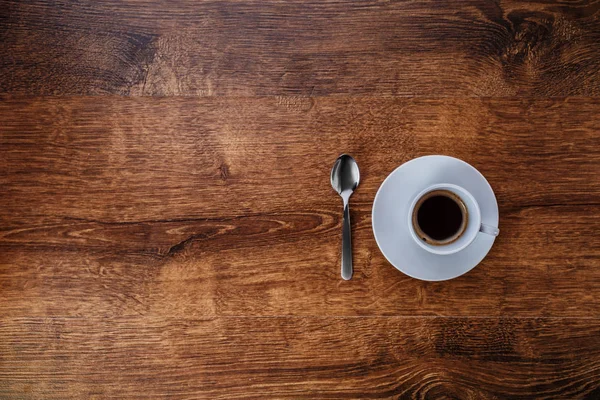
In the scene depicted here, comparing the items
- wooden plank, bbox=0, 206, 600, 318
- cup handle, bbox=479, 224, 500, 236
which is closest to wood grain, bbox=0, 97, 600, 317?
wooden plank, bbox=0, 206, 600, 318

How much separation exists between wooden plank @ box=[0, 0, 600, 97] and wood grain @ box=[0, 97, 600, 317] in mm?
33

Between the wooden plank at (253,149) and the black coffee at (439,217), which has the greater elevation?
the wooden plank at (253,149)

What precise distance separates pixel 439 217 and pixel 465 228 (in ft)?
0.15

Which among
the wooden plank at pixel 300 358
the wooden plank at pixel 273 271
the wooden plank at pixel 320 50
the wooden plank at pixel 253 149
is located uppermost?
the wooden plank at pixel 320 50

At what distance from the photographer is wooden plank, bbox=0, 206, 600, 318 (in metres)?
0.88

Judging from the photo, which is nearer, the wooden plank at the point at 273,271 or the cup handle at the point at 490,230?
the cup handle at the point at 490,230

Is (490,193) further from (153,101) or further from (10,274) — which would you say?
(10,274)

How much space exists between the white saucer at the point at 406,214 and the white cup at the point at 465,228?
0.03m

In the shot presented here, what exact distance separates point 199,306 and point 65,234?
0.93 feet

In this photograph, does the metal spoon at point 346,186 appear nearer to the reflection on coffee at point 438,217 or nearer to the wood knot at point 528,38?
the reflection on coffee at point 438,217

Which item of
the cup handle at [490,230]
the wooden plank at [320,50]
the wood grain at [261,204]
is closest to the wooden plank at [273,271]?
the wood grain at [261,204]

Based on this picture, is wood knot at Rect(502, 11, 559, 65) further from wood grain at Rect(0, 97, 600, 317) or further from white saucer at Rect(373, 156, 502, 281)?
white saucer at Rect(373, 156, 502, 281)

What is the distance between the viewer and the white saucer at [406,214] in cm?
84

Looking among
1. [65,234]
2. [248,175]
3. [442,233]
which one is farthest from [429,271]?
[65,234]
